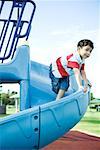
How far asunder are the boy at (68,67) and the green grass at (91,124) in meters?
1.91

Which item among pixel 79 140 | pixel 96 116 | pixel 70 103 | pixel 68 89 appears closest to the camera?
pixel 70 103

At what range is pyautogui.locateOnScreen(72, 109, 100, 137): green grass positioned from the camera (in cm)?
412

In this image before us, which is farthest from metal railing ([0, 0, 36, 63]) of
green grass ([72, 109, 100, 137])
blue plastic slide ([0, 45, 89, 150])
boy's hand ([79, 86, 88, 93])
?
green grass ([72, 109, 100, 137])

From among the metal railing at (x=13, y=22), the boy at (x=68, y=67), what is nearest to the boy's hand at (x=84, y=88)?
the boy at (x=68, y=67)

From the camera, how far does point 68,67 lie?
208 centimetres

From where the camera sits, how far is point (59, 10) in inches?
98.0

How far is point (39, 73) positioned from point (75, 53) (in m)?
0.38

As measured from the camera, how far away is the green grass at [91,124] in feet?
13.5

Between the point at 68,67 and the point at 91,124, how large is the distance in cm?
246

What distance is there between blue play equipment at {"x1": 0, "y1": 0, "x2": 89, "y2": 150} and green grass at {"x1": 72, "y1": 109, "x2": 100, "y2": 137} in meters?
1.94

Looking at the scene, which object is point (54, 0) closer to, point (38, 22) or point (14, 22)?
point (38, 22)

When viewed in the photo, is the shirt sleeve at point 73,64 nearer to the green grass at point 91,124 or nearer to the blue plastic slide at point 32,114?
the blue plastic slide at point 32,114

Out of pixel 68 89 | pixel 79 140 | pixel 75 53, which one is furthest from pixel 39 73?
pixel 79 140

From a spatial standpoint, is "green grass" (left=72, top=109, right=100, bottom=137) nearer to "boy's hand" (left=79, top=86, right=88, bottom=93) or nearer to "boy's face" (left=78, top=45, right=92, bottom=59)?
"boy's hand" (left=79, top=86, right=88, bottom=93)
